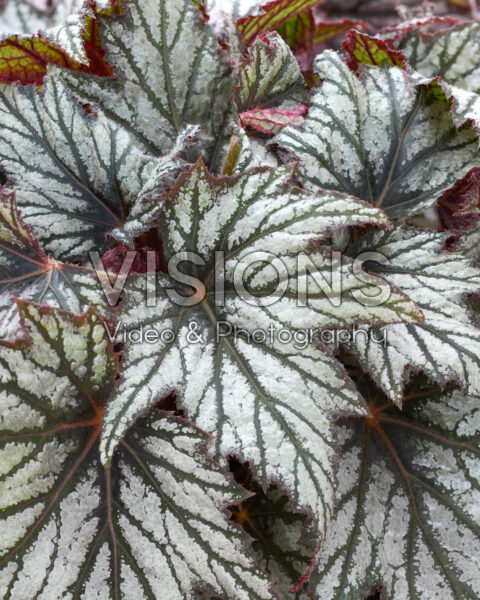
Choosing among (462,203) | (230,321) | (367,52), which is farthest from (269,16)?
(230,321)

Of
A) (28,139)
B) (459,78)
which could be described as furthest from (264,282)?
(459,78)

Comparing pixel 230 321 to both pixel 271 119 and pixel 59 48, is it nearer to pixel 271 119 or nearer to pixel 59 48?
pixel 271 119

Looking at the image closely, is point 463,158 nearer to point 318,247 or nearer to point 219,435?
point 318,247

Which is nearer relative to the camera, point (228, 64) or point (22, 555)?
point (22, 555)

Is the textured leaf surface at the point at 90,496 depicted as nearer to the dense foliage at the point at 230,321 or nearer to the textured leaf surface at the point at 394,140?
Answer: the dense foliage at the point at 230,321

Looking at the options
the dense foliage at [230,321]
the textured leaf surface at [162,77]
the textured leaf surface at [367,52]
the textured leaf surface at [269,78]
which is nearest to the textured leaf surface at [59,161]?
→ the dense foliage at [230,321]

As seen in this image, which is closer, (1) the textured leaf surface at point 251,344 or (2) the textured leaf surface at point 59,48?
(1) the textured leaf surface at point 251,344
